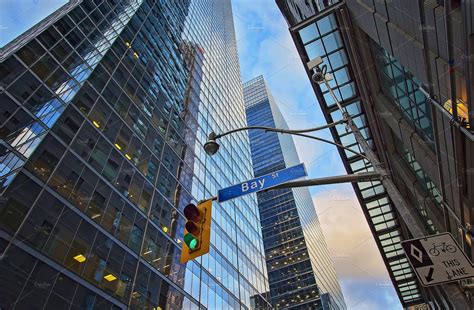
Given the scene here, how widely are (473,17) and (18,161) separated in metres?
17.1

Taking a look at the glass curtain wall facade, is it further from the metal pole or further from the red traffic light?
the red traffic light

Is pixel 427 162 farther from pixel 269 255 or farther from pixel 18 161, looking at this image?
pixel 269 255

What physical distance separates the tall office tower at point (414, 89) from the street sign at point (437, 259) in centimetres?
18

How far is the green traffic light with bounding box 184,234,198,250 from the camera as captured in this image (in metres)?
6.45

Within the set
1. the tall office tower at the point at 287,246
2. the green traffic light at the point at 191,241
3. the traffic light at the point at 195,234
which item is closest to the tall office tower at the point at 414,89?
the traffic light at the point at 195,234

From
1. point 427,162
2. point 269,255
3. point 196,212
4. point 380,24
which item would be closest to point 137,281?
point 196,212

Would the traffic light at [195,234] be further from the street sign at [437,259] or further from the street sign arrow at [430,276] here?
the street sign arrow at [430,276]

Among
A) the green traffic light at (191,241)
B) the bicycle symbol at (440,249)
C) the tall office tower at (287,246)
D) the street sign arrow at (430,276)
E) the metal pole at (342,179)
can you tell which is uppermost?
the tall office tower at (287,246)

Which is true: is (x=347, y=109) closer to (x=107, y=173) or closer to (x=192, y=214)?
(x=107, y=173)

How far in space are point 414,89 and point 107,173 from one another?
16672 millimetres

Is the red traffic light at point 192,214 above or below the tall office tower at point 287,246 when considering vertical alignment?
below

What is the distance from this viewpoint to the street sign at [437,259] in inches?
156

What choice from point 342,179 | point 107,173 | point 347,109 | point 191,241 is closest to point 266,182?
point 342,179

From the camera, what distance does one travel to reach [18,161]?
15492 millimetres
